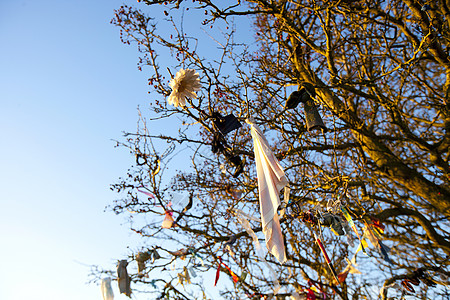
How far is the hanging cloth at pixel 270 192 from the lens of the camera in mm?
2803

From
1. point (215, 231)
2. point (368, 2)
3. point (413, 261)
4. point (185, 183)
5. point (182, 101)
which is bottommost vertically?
point (413, 261)

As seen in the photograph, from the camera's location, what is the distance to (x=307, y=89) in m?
3.48

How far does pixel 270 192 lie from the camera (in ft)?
9.52

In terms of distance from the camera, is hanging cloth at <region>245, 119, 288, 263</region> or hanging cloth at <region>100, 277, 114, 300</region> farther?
hanging cloth at <region>100, 277, 114, 300</region>

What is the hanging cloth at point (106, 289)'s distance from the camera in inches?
155

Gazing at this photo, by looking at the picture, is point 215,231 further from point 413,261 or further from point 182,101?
point 413,261

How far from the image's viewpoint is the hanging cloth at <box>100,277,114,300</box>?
3930mm

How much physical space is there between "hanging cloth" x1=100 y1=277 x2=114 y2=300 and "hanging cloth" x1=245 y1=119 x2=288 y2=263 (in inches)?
88.7

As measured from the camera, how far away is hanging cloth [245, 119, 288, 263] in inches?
110

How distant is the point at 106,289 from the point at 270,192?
2.46 metres

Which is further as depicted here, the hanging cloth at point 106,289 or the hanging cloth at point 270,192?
the hanging cloth at point 106,289

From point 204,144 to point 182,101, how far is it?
4.05ft

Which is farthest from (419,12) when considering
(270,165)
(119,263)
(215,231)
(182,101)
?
(119,263)

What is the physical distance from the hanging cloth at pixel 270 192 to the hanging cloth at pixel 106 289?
2.25 metres
